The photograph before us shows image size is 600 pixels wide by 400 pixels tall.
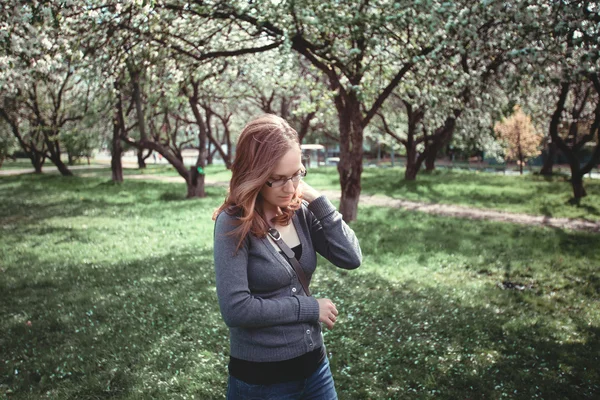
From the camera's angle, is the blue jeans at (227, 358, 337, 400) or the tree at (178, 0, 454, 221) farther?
the tree at (178, 0, 454, 221)

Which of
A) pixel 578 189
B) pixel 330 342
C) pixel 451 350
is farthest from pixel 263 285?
pixel 578 189

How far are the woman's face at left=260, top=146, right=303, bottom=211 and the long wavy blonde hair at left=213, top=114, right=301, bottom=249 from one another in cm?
3

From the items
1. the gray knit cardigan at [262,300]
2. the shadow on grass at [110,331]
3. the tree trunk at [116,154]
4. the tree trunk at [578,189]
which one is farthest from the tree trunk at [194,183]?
the gray knit cardigan at [262,300]

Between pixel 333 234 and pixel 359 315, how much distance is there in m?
4.41

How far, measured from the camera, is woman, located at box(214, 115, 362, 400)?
2135mm

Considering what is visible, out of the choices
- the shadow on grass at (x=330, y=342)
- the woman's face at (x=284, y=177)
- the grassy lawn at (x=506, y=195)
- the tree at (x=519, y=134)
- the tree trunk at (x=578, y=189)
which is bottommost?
the shadow on grass at (x=330, y=342)

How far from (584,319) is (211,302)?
5.48 meters

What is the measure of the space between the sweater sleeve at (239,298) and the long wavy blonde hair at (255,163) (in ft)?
0.22

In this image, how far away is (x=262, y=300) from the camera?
2150 millimetres

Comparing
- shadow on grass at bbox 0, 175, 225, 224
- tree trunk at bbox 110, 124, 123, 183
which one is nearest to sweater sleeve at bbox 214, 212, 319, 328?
shadow on grass at bbox 0, 175, 225, 224

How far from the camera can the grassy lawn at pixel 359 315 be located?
477cm

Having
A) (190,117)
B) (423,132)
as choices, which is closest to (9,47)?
(423,132)

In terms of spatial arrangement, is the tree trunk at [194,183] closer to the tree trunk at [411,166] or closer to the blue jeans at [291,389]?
the tree trunk at [411,166]

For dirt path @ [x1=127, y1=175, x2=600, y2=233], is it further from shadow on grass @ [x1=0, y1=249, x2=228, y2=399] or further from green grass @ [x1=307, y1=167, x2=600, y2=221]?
shadow on grass @ [x1=0, y1=249, x2=228, y2=399]
